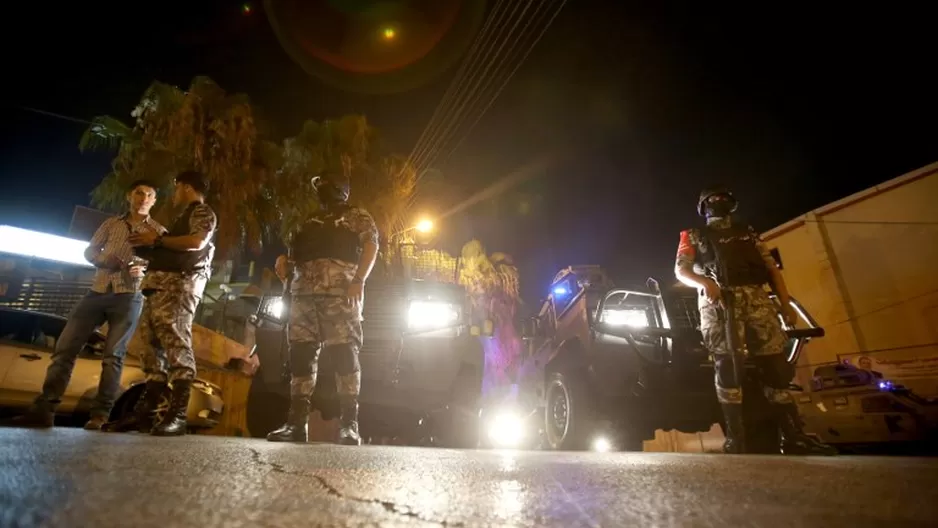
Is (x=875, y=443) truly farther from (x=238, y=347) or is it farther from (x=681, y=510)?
(x=238, y=347)

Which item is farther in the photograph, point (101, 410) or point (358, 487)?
point (101, 410)

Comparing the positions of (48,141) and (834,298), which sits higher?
(48,141)

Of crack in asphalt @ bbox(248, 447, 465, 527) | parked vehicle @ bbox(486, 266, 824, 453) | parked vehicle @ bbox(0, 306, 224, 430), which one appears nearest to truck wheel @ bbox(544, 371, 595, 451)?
parked vehicle @ bbox(486, 266, 824, 453)

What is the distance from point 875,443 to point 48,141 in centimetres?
2054

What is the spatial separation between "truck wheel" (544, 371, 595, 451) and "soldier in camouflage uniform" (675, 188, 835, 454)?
5.53ft

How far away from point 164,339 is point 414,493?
318 cm

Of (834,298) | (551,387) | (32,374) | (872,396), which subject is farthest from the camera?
(834,298)

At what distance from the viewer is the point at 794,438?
3.63m

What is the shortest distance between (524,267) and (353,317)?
21.9 m

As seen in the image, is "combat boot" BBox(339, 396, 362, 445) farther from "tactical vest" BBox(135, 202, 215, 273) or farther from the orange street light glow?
the orange street light glow

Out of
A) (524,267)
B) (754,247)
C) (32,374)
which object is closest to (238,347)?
(32,374)

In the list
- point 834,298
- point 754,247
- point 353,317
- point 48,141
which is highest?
point 48,141

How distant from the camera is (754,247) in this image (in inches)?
171

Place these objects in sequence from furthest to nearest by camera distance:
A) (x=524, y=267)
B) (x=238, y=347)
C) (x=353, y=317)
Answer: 1. (x=524, y=267)
2. (x=238, y=347)
3. (x=353, y=317)
